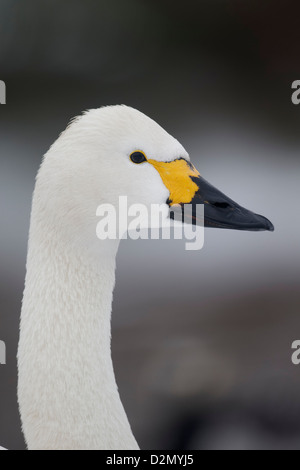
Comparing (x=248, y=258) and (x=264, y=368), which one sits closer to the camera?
(x=264, y=368)

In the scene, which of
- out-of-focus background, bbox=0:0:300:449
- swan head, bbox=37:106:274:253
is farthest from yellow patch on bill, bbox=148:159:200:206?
out-of-focus background, bbox=0:0:300:449

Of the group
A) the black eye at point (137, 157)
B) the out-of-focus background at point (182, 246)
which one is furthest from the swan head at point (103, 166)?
the out-of-focus background at point (182, 246)

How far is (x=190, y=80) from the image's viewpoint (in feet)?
6.63

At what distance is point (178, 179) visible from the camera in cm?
52

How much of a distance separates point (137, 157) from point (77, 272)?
0.12 metres

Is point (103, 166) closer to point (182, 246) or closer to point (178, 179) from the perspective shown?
point (178, 179)

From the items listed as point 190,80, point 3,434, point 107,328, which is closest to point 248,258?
point 190,80

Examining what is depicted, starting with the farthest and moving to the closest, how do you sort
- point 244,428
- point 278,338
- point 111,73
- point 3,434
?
point 111,73, point 278,338, point 244,428, point 3,434

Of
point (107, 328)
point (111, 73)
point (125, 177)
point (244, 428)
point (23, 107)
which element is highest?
point (111, 73)

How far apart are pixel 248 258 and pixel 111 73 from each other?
0.79m

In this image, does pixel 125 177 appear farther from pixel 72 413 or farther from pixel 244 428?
pixel 244 428

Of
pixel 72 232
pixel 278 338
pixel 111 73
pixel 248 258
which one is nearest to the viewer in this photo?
pixel 72 232

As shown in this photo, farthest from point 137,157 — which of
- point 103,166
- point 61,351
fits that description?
point 61,351

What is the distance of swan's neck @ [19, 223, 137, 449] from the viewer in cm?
48
